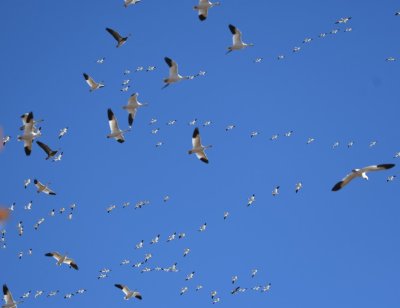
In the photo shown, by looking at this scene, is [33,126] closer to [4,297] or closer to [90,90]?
[90,90]

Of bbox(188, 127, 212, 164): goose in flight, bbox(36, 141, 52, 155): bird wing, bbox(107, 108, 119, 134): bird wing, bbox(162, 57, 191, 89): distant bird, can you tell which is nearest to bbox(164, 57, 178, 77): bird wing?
→ bbox(162, 57, 191, 89): distant bird

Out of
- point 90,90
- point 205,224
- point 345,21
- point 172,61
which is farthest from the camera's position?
point 205,224

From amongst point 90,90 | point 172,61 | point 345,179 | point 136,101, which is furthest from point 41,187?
point 345,179

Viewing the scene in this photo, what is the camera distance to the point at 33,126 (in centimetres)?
3080

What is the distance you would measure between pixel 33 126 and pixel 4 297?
10.5 metres

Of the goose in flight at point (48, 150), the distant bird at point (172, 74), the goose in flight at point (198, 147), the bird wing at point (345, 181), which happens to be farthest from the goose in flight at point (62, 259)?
the bird wing at point (345, 181)

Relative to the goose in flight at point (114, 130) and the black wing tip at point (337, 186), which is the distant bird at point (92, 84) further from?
the black wing tip at point (337, 186)

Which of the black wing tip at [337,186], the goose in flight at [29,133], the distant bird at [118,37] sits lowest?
the black wing tip at [337,186]

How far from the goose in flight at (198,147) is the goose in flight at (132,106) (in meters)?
3.34

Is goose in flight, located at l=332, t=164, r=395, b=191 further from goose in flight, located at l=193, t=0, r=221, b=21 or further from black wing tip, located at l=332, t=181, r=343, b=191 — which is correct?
goose in flight, located at l=193, t=0, r=221, b=21

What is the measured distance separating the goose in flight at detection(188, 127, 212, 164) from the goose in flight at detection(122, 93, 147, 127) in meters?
3.34

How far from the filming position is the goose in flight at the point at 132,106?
Result: 34094 mm

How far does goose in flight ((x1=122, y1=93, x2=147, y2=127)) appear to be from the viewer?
112ft

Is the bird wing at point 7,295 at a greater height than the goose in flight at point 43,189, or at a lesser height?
lesser
